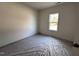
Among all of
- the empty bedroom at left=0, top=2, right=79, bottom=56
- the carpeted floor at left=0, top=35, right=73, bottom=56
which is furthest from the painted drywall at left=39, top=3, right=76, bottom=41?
the carpeted floor at left=0, top=35, right=73, bottom=56

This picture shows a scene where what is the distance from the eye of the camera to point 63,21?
281 centimetres

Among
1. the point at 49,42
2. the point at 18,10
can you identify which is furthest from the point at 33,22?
the point at 49,42

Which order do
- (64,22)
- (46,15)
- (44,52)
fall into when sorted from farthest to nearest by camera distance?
(64,22)
(46,15)
(44,52)

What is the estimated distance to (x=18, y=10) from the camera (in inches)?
101

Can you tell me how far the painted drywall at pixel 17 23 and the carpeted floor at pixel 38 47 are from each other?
0.21m

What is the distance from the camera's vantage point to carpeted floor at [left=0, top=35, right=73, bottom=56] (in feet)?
6.75

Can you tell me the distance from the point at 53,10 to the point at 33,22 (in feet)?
2.32

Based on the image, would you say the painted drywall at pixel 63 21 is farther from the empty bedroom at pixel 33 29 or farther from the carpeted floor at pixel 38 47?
the carpeted floor at pixel 38 47

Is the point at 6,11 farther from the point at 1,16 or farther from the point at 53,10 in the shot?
the point at 53,10

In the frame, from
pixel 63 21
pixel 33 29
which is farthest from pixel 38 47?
pixel 63 21

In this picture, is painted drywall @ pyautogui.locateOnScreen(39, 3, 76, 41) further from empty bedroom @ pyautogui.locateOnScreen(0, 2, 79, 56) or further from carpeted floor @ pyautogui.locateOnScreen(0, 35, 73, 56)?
carpeted floor @ pyautogui.locateOnScreen(0, 35, 73, 56)

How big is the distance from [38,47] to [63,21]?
1.30 meters

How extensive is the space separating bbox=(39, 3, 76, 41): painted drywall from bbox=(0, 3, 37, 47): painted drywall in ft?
0.86

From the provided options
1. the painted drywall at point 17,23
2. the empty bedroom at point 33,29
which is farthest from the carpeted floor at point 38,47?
the painted drywall at point 17,23
